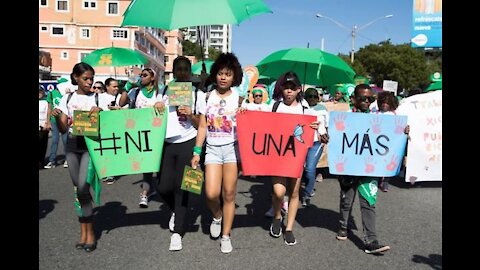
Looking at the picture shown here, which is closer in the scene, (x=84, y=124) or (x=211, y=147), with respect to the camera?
(x=84, y=124)

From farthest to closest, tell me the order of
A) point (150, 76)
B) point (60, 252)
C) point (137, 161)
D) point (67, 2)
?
1. point (67, 2)
2. point (150, 76)
3. point (137, 161)
4. point (60, 252)

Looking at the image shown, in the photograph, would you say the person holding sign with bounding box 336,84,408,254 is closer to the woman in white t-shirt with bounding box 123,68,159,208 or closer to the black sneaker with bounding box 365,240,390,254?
the black sneaker with bounding box 365,240,390,254

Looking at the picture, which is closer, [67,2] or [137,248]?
[137,248]

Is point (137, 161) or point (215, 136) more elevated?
point (215, 136)

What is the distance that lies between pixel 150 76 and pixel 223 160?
1.66 m

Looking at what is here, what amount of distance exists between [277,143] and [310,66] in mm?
A: 3570

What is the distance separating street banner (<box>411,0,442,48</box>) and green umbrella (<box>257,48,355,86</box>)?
43.2ft

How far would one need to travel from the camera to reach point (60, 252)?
12.8 feet

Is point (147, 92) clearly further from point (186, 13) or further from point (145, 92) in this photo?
point (186, 13)

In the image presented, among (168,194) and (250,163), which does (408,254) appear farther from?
(168,194)

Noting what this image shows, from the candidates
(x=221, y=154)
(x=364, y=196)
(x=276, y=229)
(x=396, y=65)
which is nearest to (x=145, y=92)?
(x=221, y=154)

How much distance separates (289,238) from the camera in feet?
14.1
